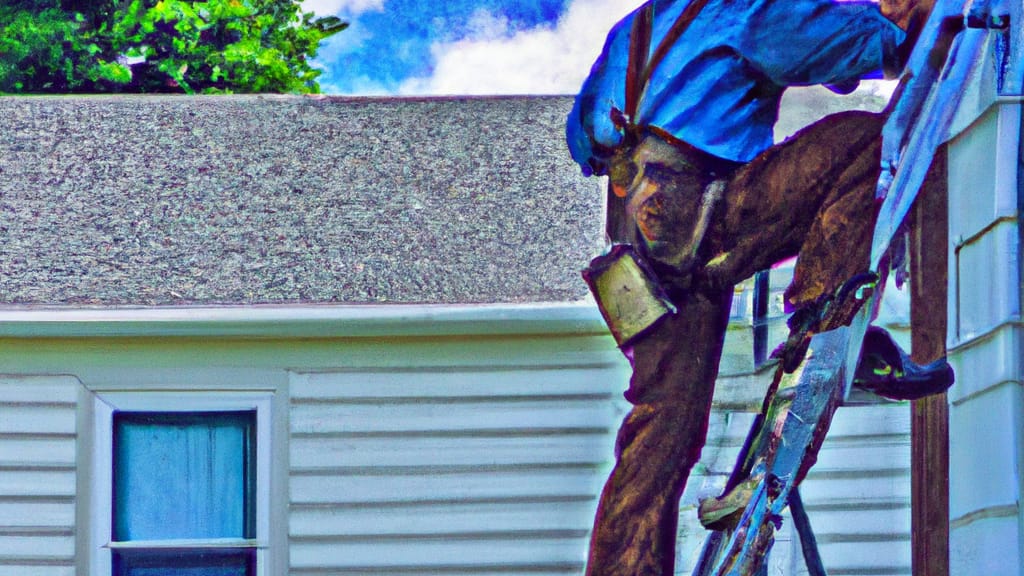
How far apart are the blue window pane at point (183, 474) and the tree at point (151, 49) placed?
1717mm

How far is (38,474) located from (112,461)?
0.22 meters

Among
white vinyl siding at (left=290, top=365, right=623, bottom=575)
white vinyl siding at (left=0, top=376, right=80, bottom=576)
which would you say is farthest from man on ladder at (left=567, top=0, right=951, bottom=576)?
white vinyl siding at (left=0, top=376, right=80, bottom=576)

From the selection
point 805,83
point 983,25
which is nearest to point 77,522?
point 805,83

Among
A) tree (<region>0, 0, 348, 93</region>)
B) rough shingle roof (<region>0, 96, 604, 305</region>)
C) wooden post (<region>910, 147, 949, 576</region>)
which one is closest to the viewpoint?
wooden post (<region>910, 147, 949, 576</region>)

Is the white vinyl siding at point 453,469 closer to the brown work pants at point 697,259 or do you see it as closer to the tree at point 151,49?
the brown work pants at point 697,259

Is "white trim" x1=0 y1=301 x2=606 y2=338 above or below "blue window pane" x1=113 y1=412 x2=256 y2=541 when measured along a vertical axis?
above

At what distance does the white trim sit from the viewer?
473 centimetres

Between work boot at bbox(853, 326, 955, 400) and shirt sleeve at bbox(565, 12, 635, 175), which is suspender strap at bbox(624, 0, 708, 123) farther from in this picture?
work boot at bbox(853, 326, 955, 400)

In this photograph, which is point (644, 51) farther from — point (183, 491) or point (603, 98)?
point (183, 491)

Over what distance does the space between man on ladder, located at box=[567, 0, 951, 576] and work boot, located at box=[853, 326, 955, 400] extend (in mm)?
164

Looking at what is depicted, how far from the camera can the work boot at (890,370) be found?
4.25 metres

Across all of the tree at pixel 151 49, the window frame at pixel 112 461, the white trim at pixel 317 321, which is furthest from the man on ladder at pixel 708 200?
the tree at pixel 151 49

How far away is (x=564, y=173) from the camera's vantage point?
16.6 ft

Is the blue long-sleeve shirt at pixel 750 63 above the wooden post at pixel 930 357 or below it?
above
